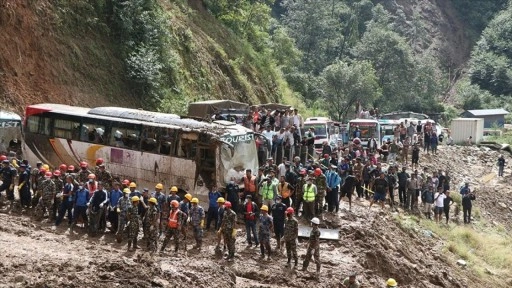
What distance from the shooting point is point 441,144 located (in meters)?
46.9

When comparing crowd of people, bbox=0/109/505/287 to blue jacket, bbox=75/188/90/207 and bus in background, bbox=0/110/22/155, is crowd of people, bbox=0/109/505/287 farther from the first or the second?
bus in background, bbox=0/110/22/155

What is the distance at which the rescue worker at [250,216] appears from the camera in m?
17.5

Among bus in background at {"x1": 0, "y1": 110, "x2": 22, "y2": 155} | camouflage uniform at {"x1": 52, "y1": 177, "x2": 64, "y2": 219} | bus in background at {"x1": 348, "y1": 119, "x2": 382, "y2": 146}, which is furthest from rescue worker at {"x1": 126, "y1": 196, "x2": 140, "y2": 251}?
bus in background at {"x1": 348, "y1": 119, "x2": 382, "y2": 146}

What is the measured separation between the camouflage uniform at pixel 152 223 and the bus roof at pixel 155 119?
3.52 meters

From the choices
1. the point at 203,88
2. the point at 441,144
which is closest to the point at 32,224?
the point at 203,88

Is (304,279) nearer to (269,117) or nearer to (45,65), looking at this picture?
(269,117)

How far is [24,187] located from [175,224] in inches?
180

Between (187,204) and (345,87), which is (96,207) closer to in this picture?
(187,204)

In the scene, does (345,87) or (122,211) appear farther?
(345,87)

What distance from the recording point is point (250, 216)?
57.5 ft

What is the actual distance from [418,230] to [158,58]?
14297 millimetres

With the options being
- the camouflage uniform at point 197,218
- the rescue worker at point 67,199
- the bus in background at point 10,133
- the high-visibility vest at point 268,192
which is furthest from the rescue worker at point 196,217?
the bus in background at point 10,133

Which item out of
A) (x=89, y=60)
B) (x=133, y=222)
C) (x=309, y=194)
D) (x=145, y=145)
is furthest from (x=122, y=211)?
(x=89, y=60)

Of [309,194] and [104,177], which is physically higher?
[104,177]
